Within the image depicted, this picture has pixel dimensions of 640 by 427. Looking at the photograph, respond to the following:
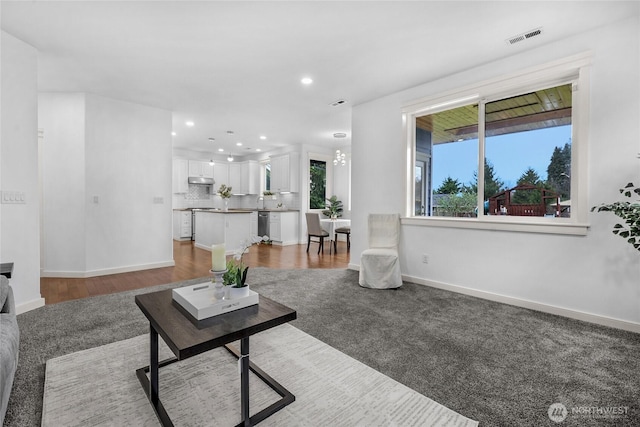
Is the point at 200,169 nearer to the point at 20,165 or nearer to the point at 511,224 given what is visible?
the point at 20,165

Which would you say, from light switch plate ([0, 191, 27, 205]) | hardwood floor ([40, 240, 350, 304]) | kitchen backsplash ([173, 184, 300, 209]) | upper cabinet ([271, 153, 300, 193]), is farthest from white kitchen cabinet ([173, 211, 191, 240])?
light switch plate ([0, 191, 27, 205])

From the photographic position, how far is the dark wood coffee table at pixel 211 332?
1261 mm

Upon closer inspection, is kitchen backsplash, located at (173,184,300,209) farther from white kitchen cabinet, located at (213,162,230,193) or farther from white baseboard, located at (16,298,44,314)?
white baseboard, located at (16,298,44,314)

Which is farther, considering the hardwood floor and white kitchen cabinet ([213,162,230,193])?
white kitchen cabinet ([213,162,230,193])

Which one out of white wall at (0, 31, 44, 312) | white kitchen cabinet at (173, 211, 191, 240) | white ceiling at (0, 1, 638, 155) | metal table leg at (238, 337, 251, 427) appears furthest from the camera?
white kitchen cabinet at (173, 211, 191, 240)

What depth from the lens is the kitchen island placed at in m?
6.29

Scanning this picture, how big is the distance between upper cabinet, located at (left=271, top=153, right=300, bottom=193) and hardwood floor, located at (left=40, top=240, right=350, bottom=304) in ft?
5.66

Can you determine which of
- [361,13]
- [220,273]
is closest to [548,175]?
[361,13]

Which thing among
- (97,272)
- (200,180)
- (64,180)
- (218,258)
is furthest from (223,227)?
(218,258)

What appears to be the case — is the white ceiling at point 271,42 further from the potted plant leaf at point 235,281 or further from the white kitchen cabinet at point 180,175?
the white kitchen cabinet at point 180,175

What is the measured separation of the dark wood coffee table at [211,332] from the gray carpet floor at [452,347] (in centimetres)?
63

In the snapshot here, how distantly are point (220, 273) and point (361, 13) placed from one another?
2337mm

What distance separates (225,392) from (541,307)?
3.07m

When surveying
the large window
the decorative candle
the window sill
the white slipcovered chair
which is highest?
the large window
